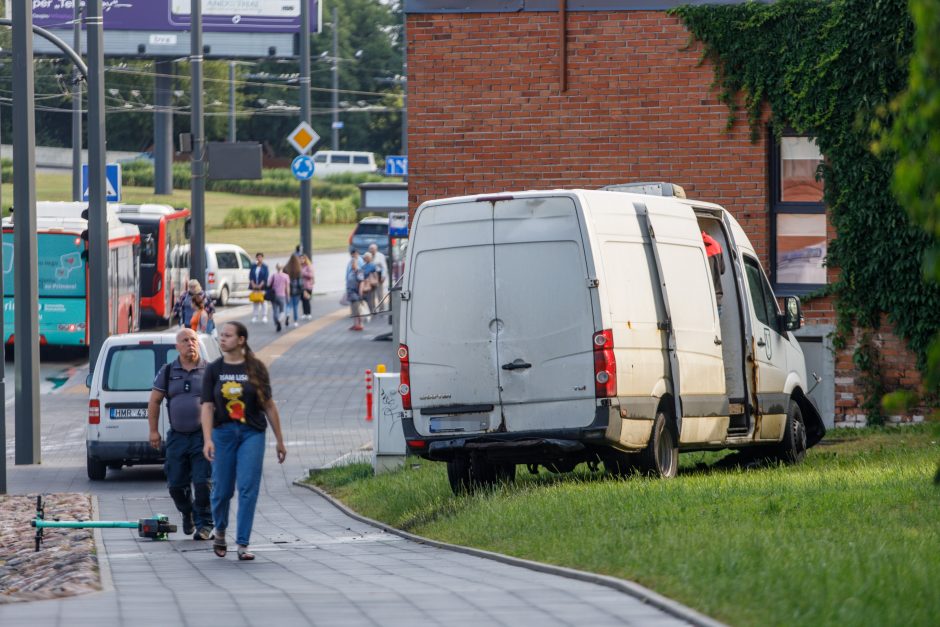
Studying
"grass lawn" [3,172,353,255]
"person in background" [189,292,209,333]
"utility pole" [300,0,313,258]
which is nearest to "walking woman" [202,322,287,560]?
"person in background" [189,292,209,333]

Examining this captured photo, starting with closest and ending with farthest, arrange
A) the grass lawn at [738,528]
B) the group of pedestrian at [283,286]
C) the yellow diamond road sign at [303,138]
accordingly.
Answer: the grass lawn at [738,528] < the group of pedestrian at [283,286] < the yellow diamond road sign at [303,138]

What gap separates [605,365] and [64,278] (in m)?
22.3

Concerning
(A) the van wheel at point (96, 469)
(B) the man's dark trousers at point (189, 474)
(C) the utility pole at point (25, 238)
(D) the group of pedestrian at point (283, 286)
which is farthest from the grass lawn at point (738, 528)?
(D) the group of pedestrian at point (283, 286)

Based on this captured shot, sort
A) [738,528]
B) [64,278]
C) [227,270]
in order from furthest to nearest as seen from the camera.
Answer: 1. [227,270]
2. [64,278]
3. [738,528]

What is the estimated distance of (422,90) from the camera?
20.3 metres

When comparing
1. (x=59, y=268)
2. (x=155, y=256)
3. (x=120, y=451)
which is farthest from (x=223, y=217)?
(x=120, y=451)

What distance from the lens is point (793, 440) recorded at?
1598cm

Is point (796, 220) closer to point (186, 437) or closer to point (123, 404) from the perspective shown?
point (123, 404)

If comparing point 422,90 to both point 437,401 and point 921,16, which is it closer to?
point 437,401

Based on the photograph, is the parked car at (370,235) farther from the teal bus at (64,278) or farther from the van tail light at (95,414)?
the van tail light at (95,414)

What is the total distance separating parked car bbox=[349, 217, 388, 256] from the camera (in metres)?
51.0

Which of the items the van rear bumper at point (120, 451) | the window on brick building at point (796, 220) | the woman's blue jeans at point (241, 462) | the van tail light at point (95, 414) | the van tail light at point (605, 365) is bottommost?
the van rear bumper at point (120, 451)

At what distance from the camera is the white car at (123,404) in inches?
715

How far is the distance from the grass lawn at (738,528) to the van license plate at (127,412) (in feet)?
10.4
